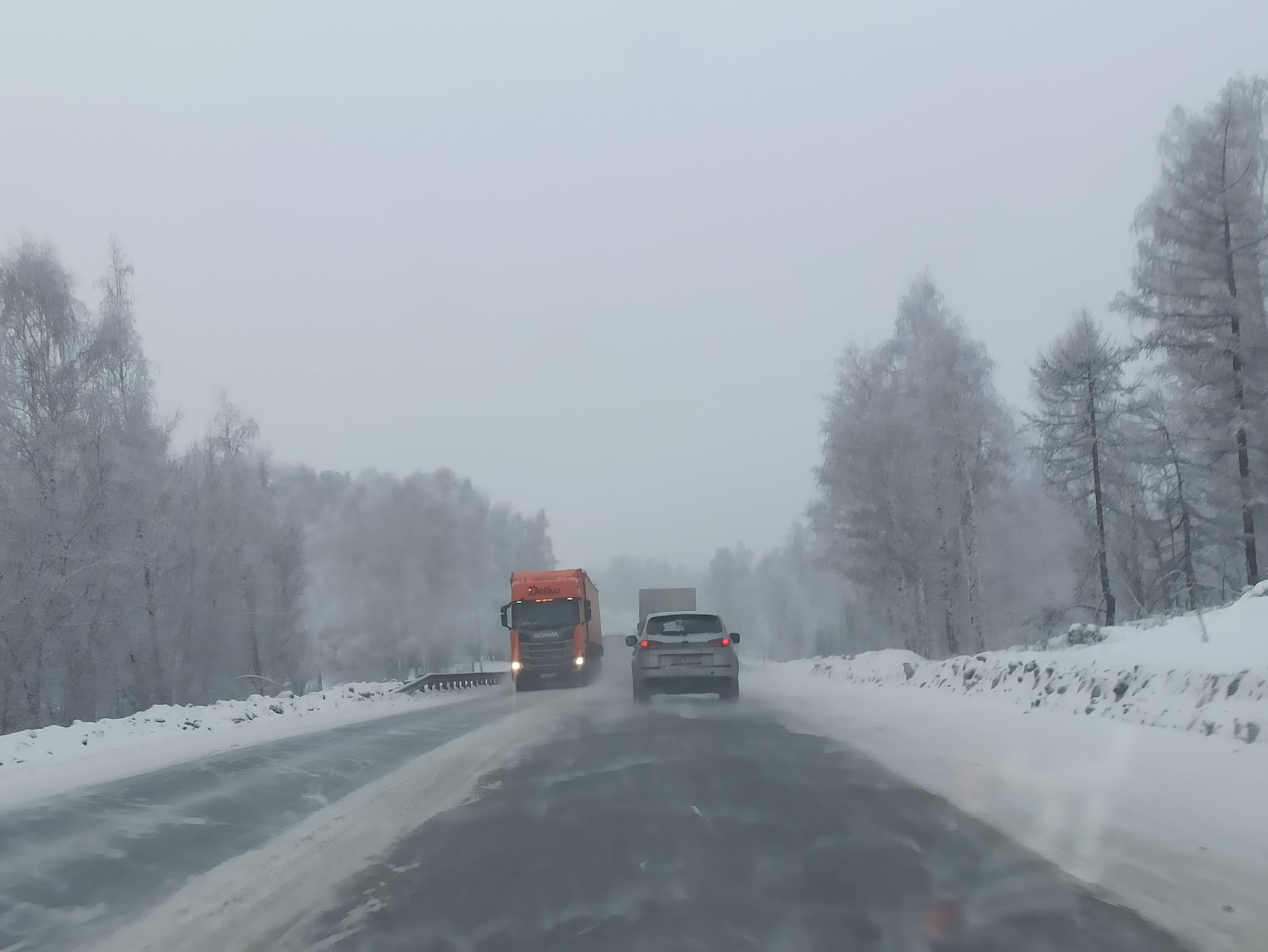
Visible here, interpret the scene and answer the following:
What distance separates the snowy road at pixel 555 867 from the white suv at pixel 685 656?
8.67 meters

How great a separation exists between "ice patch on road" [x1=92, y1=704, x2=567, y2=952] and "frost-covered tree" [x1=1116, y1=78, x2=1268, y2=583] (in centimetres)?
2255

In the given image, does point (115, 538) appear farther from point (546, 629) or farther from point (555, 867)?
point (555, 867)

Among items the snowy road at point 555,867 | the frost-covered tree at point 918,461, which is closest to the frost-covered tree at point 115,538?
the snowy road at point 555,867

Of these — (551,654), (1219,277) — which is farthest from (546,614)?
(1219,277)

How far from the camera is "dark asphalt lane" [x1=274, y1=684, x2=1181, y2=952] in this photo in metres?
4.85

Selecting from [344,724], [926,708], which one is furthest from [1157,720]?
[344,724]

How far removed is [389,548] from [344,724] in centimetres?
6137

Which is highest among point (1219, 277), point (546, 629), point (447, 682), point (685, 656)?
point (1219, 277)

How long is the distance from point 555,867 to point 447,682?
33505mm

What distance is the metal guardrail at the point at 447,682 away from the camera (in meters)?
35.0

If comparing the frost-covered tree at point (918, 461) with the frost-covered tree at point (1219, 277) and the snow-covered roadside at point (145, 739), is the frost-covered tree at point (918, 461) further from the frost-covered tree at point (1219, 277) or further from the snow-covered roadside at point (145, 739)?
the snow-covered roadside at point (145, 739)

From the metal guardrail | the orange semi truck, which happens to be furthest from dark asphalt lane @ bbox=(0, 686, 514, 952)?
the metal guardrail

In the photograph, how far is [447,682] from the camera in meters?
38.8

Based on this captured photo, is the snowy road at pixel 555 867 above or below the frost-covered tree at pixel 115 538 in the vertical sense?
below
